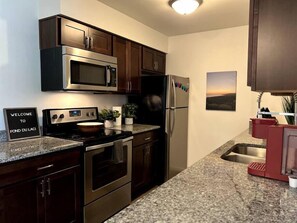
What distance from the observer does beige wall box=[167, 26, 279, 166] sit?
3381 mm

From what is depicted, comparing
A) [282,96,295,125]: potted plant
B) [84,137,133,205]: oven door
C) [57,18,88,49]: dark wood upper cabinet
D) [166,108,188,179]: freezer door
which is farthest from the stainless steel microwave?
[282,96,295,125]: potted plant

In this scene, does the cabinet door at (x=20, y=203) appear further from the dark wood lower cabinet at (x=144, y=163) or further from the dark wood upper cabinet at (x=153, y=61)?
the dark wood upper cabinet at (x=153, y=61)

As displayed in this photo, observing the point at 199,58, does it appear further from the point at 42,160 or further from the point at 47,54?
the point at 42,160

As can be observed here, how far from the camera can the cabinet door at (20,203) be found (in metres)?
1.53

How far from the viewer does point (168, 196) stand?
97 centimetres

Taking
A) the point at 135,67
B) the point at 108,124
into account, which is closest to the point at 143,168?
the point at 108,124

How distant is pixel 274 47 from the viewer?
841mm

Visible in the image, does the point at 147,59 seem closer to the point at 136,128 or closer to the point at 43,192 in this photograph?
the point at 136,128

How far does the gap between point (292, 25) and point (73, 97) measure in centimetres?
242

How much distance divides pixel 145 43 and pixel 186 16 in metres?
0.71

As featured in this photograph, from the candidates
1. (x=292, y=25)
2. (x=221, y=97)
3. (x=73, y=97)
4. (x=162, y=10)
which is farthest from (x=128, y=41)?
(x=292, y=25)

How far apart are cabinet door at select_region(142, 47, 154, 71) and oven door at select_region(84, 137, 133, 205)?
1.32 m

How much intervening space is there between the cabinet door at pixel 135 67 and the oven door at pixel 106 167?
89 centimetres

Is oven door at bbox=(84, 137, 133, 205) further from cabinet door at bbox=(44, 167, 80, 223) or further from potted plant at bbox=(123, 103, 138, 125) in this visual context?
potted plant at bbox=(123, 103, 138, 125)
